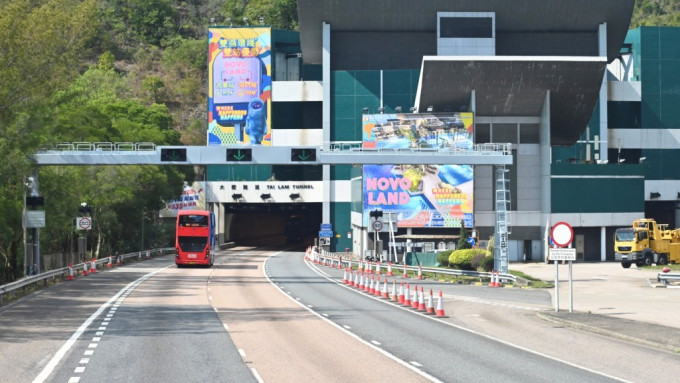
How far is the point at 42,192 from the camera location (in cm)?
5719

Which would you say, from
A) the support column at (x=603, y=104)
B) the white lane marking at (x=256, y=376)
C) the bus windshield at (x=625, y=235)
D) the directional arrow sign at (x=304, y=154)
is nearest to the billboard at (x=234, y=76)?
the support column at (x=603, y=104)

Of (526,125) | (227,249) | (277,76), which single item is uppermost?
(277,76)

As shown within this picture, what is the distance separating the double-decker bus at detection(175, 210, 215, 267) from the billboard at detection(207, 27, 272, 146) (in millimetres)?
46219

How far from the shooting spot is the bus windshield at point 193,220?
69912 mm

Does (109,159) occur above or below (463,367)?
above

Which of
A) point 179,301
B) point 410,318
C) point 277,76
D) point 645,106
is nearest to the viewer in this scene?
point 410,318

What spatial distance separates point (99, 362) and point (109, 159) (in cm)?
3653

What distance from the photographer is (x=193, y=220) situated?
2768 inches

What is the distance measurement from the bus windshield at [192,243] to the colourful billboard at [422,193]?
1905 centimetres

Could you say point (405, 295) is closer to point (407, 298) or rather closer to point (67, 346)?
point (407, 298)

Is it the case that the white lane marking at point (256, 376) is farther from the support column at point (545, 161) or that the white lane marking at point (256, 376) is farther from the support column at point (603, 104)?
the support column at point (603, 104)

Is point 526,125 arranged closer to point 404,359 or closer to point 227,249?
point 227,249

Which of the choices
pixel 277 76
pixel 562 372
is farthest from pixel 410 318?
pixel 277 76

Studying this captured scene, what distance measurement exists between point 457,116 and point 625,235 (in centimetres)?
1869
